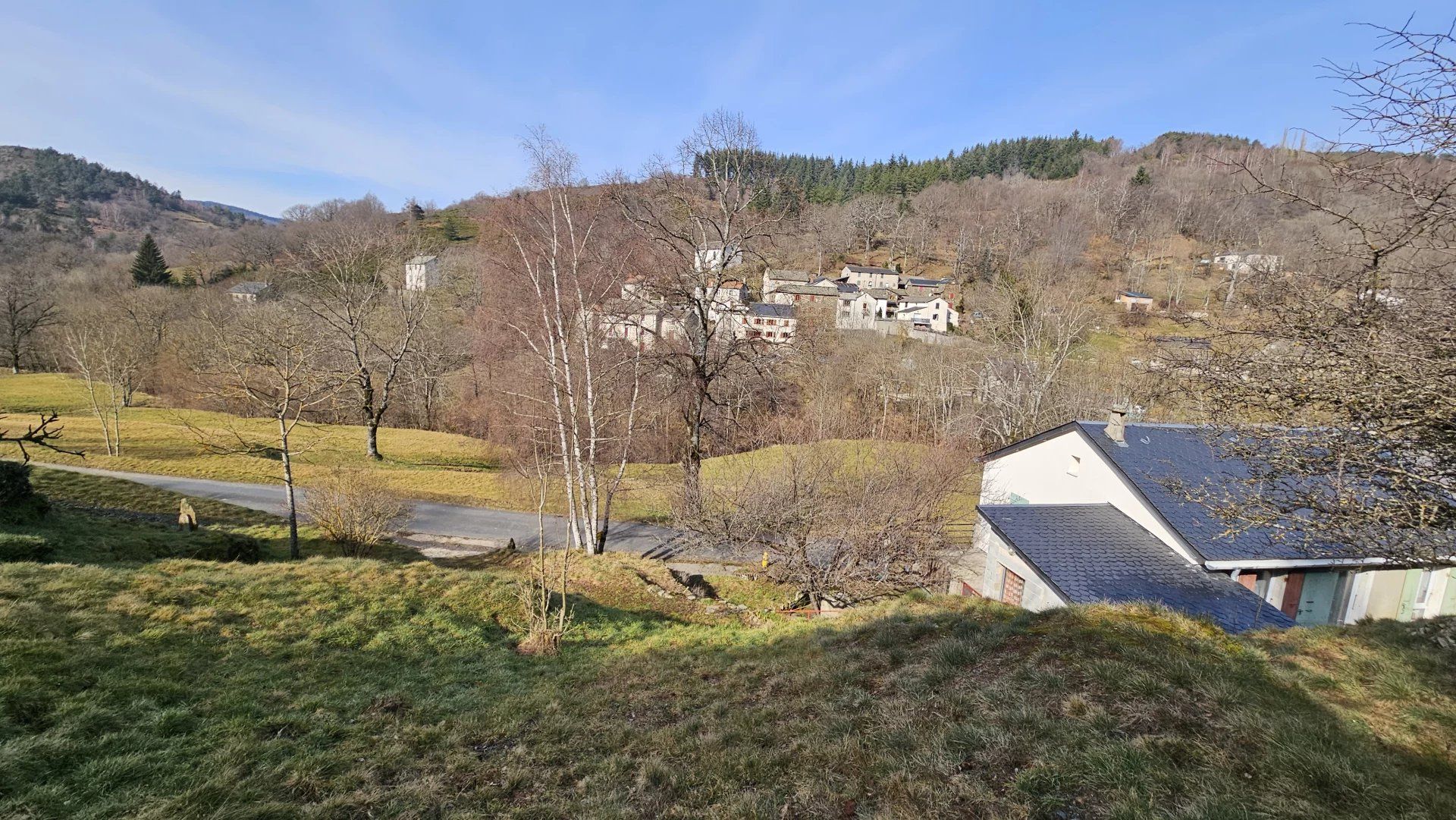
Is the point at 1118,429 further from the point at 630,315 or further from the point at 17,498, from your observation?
the point at 17,498

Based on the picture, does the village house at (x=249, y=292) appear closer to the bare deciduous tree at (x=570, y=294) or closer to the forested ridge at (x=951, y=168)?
the bare deciduous tree at (x=570, y=294)

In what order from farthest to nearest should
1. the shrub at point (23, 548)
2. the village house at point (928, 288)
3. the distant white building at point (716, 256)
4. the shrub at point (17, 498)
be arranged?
the village house at point (928, 288) < the distant white building at point (716, 256) < the shrub at point (17, 498) < the shrub at point (23, 548)

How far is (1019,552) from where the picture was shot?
11.1m

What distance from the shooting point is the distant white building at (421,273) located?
3338 centimetres

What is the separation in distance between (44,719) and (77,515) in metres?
11.2

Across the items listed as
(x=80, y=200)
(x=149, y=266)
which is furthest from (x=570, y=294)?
(x=80, y=200)

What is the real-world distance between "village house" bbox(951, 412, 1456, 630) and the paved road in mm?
8765

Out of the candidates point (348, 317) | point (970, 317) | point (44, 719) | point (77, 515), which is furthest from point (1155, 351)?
point (970, 317)

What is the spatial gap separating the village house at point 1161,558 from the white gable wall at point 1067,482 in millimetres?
40

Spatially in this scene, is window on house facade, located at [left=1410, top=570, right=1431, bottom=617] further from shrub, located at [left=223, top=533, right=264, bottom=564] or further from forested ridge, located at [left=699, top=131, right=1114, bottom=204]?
forested ridge, located at [left=699, top=131, right=1114, bottom=204]

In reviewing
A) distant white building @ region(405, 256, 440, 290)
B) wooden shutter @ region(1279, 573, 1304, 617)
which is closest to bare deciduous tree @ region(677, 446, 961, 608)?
wooden shutter @ region(1279, 573, 1304, 617)

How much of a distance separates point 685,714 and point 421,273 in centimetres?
3733

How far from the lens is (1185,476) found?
1335cm

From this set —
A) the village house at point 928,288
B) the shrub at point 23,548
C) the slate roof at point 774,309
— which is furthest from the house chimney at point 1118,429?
the village house at point 928,288
